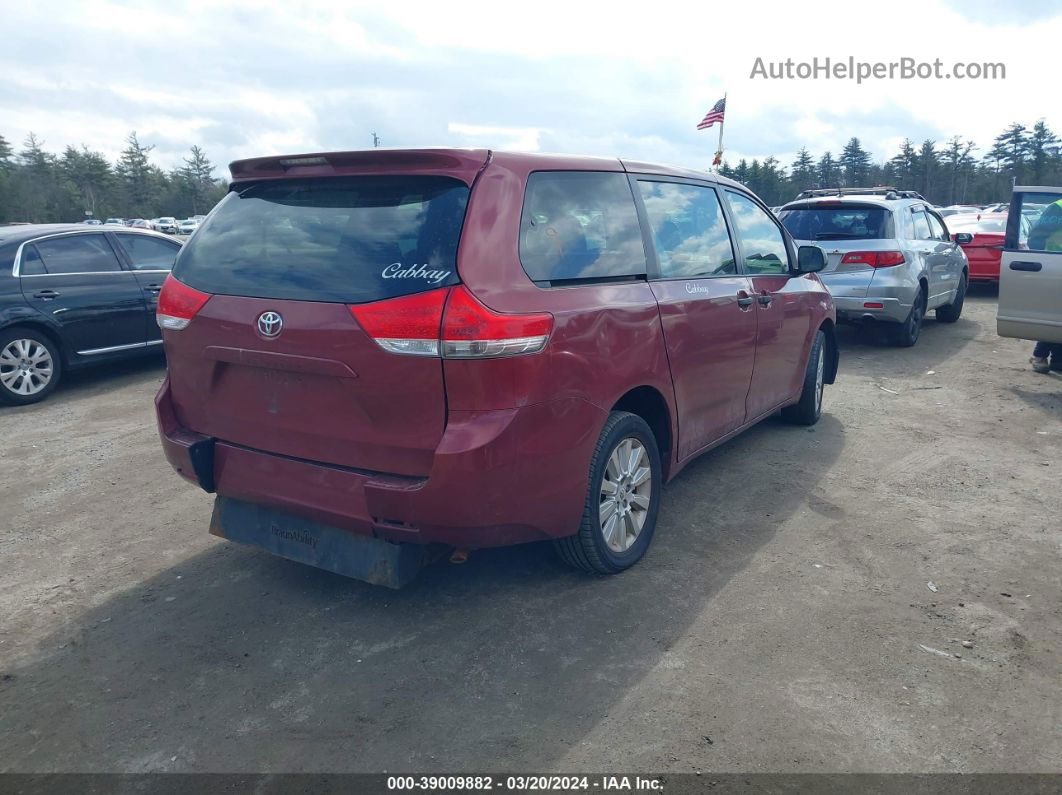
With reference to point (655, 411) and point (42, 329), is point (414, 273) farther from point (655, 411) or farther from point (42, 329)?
point (42, 329)

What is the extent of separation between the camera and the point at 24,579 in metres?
3.95

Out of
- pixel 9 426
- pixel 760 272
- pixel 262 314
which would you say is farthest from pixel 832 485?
pixel 9 426

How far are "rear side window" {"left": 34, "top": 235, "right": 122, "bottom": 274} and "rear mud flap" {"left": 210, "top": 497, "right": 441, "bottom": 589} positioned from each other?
553 centimetres

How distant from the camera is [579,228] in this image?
3551 mm

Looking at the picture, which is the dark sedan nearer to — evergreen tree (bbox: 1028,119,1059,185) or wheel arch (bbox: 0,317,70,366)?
→ wheel arch (bbox: 0,317,70,366)

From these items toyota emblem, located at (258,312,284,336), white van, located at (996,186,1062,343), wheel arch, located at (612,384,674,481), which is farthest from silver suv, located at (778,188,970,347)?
toyota emblem, located at (258,312,284,336)

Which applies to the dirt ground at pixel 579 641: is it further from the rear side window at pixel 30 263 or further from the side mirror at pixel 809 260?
the rear side window at pixel 30 263

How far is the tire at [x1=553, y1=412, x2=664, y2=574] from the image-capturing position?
139 inches

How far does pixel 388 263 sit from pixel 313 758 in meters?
1.74

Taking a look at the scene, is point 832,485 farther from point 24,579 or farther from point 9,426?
point 9,426

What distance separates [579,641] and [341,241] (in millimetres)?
1871

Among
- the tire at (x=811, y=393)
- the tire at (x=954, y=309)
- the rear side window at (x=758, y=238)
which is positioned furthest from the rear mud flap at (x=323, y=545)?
the tire at (x=954, y=309)

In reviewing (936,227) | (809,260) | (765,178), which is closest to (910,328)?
(936,227)

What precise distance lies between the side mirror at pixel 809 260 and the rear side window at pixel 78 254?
6.79 m
